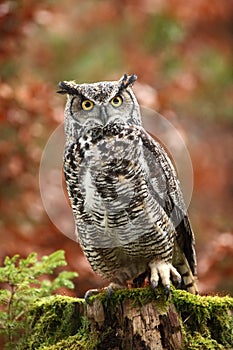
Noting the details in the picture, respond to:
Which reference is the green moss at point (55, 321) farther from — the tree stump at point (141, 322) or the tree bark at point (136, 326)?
the tree bark at point (136, 326)

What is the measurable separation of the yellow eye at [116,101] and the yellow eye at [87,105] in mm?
102

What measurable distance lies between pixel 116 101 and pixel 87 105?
0.46ft

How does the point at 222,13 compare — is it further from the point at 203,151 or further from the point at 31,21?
the point at 31,21

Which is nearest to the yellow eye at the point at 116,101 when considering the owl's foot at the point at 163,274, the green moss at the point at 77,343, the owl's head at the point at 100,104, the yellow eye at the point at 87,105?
the owl's head at the point at 100,104

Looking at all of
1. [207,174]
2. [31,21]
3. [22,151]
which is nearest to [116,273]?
[22,151]

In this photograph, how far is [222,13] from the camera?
6.96 m

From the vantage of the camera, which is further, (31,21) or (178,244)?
(31,21)

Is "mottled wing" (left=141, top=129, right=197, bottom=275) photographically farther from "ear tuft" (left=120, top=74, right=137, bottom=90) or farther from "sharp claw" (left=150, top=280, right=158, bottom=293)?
"sharp claw" (left=150, top=280, right=158, bottom=293)

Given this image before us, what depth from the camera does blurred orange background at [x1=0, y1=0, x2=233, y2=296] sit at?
5078mm

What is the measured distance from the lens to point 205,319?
3.00 metres

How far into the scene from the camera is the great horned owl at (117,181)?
3.03 meters

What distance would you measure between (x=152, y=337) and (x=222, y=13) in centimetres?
493

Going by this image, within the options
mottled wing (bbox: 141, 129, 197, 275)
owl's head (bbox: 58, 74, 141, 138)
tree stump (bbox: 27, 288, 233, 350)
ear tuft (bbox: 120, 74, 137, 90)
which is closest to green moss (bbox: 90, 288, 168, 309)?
tree stump (bbox: 27, 288, 233, 350)

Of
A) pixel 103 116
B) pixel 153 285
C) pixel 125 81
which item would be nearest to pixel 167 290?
pixel 153 285
